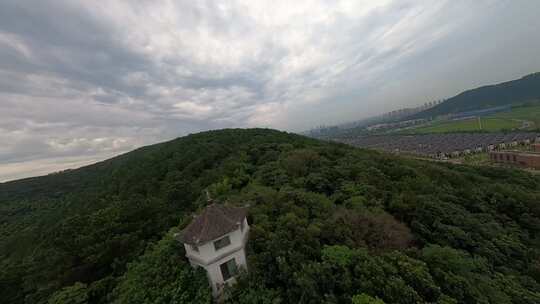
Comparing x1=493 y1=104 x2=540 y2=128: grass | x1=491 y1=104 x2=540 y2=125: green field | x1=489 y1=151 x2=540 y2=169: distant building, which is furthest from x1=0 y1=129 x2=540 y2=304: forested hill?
x1=493 y1=104 x2=540 y2=128: grass

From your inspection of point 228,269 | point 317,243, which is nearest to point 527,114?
point 317,243

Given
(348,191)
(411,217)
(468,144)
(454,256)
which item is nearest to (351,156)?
(348,191)

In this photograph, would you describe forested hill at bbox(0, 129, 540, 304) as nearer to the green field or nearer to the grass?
the green field

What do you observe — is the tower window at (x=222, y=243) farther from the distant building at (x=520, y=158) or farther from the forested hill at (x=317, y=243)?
the distant building at (x=520, y=158)

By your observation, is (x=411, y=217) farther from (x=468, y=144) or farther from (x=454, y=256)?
(x=468, y=144)

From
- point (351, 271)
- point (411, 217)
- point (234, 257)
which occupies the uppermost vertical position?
point (234, 257)

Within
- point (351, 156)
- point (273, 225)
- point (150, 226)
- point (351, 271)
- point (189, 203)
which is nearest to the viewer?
point (351, 271)
